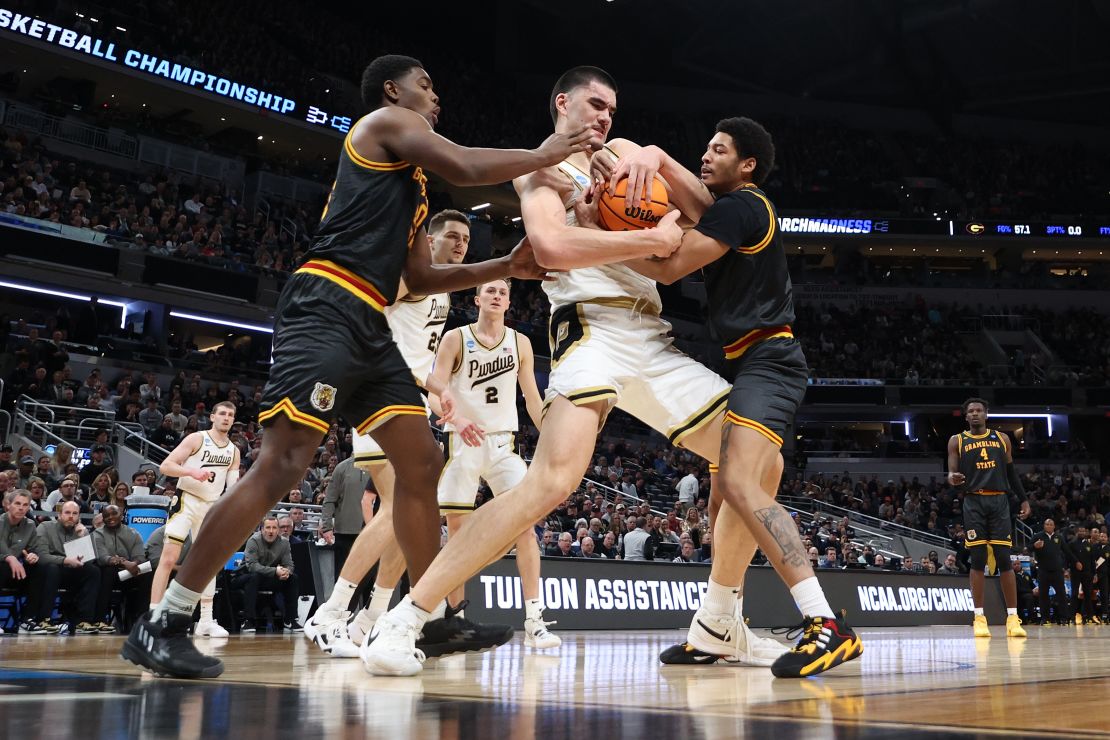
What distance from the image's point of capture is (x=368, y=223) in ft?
12.5

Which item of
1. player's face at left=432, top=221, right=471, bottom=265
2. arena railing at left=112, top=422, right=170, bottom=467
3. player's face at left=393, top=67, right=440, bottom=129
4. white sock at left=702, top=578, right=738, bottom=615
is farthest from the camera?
arena railing at left=112, top=422, right=170, bottom=467

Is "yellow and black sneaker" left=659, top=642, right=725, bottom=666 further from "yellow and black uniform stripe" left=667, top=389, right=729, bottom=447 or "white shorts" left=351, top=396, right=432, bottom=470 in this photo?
"white shorts" left=351, top=396, right=432, bottom=470

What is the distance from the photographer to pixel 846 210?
4034 cm

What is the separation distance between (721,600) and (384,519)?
203 centimetres

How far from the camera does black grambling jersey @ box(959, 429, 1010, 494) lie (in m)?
9.88

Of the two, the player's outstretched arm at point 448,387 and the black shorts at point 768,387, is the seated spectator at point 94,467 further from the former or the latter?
the black shorts at point 768,387

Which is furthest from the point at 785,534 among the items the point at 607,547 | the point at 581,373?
the point at 607,547

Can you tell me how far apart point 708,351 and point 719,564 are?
32597 mm

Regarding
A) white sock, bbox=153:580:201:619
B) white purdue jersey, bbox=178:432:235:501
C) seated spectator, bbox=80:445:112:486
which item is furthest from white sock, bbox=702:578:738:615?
seated spectator, bbox=80:445:112:486

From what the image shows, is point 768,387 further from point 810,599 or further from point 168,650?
point 168,650

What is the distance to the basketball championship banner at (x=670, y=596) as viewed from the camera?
8797mm

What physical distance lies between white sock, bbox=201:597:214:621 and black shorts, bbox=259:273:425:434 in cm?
529

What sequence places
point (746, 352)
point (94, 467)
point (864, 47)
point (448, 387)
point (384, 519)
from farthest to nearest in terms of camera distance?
point (864, 47) < point (94, 467) < point (448, 387) < point (384, 519) < point (746, 352)

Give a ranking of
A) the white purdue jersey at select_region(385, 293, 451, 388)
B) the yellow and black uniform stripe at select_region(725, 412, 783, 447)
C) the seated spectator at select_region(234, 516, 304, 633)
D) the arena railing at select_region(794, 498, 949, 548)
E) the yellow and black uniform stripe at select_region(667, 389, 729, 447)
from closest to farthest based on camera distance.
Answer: the yellow and black uniform stripe at select_region(725, 412, 783, 447), the yellow and black uniform stripe at select_region(667, 389, 729, 447), the white purdue jersey at select_region(385, 293, 451, 388), the seated spectator at select_region(234, 516, 304, 633), the arena railing at select_region(794, 498, 949, 548)
